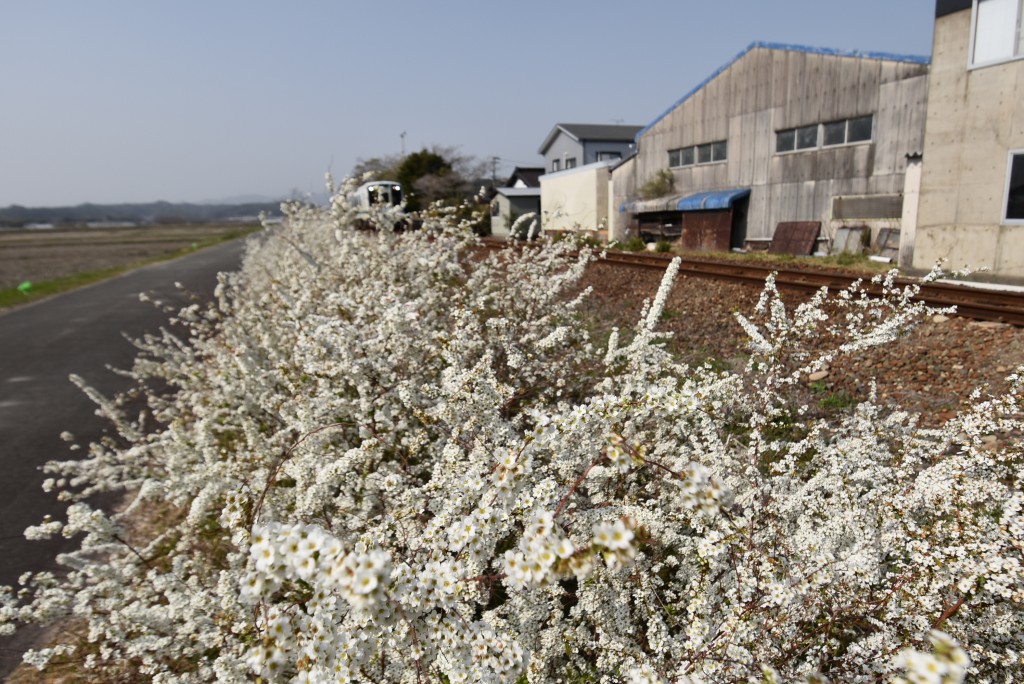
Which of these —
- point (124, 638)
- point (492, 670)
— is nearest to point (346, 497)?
point (124, 638)

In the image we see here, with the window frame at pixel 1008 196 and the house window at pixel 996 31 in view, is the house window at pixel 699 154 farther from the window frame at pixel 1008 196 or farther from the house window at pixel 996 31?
the window frame at pixel 1008 196

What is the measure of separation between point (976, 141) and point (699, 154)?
38.0ft

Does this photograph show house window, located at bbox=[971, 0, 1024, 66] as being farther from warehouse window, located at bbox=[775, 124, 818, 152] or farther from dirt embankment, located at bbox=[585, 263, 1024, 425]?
dirt embankment, located at bbox=[585, 263, 1024, 425]

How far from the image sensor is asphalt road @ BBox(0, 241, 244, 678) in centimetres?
505

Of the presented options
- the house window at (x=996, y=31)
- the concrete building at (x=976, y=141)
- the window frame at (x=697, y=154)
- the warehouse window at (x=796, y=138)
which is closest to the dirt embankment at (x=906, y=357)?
the concrete building at (x=976, y=141)

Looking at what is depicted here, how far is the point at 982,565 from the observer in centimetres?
213

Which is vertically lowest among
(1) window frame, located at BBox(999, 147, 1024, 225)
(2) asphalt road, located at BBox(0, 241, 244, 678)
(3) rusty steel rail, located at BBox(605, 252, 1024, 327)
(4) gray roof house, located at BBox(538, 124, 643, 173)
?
(2) asphalt road, located at BBox(0, 241, 244, 678)

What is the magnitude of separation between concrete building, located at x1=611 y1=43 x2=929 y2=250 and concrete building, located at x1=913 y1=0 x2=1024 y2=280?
242 cm

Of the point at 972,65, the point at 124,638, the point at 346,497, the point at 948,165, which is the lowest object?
the point at 124,638

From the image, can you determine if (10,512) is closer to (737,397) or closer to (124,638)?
(124,638)

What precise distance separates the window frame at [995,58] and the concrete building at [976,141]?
2 cm

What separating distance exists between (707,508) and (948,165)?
48.0ft

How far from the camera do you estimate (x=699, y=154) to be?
2247 centimetres

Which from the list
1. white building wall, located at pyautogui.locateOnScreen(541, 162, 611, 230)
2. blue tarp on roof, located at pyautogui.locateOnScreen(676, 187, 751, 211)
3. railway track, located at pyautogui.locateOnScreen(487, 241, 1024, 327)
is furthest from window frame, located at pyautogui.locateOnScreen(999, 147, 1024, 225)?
white building wall, located at pyautogui.locateOnScreen(541, 162, 611, 230)
